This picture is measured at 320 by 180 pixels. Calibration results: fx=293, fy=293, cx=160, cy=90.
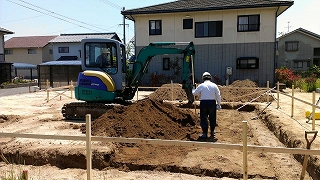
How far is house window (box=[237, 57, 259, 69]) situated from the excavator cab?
14.2m

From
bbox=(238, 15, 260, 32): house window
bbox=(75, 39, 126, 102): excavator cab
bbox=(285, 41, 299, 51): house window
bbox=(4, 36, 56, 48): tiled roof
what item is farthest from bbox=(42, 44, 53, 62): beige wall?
bbox=(75, 39, 126, 102): excavator cab

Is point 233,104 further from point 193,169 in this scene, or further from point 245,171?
point 245,171

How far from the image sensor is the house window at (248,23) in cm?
2278

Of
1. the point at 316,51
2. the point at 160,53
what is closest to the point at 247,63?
the point at 160,53

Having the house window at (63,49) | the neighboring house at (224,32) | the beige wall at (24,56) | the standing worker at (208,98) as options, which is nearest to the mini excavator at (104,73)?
the standing worker at (208,98)

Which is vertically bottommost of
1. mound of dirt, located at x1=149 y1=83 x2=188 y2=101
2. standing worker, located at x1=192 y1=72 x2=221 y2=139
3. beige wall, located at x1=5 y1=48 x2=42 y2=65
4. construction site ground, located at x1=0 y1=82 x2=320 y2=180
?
construction site ground, located at x1=0 y1=82 x2=320 y2=180

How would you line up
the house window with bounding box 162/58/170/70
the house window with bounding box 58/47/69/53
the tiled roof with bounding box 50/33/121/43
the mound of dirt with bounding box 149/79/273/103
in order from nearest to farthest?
the mound of dirt with bounding box 149/79/273/103
the house window with bounding box 162/58/170/70
the tiled roof with bounding box 50/33/121/43
the house window with bounding box 58/47/69/53

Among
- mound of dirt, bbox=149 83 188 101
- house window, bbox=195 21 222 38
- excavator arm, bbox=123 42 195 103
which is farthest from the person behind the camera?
house window, bbox=195 21 222 38

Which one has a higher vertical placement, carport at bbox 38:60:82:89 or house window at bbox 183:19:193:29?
house window at bbox 183:19:193:29

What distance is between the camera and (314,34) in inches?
1657

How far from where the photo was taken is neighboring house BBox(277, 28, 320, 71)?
4262 cm

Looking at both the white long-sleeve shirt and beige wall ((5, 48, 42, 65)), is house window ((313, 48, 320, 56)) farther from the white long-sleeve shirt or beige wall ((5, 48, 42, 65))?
beige wall ((5, 48, 42, 65))

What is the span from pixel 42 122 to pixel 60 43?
33.8 meters

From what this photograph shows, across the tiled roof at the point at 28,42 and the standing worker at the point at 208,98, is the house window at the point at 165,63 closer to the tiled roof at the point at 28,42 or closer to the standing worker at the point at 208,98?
the standing worker at the point at 208,98
